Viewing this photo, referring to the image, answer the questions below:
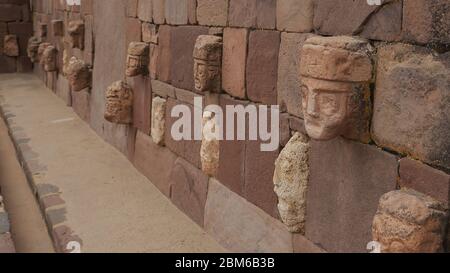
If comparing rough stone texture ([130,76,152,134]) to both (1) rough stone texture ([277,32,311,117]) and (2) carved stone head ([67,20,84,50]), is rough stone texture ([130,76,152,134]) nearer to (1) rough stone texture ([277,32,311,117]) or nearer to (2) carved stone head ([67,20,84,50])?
(2) carved stone head ([67,20,84,50])

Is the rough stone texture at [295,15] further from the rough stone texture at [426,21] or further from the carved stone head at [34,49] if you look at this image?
the carved stone head at [34,49]

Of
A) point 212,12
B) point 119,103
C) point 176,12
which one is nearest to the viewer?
point 212,12

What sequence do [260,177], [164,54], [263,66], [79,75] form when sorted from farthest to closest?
[79,75] < [164,54] < [260,177] < [263,66]

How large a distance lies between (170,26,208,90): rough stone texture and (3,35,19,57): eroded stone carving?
961 cm

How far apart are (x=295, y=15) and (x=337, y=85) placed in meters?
0.77

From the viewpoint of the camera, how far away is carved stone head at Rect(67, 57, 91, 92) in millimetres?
7918

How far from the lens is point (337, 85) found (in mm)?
2674

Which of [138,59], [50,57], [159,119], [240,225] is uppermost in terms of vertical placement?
[138,59]

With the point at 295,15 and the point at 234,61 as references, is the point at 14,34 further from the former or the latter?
the point at 295,15

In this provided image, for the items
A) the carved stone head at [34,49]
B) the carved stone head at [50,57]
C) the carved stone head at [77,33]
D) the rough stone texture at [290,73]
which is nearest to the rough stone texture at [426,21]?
the rough stone texture at [290,73]

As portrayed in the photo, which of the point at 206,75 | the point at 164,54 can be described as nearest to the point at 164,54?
the point at 164,54

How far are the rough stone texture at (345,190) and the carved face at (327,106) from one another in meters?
0.20

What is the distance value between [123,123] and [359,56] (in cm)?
410

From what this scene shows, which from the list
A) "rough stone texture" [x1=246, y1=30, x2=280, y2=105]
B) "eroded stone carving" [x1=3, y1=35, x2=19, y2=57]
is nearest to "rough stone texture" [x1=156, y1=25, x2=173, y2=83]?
"rough stone texture" [x1=246, y1=30, x2=280, y2=105]
